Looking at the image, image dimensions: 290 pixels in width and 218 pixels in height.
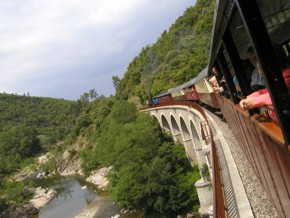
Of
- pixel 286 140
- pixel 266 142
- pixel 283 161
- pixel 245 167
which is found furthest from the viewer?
pixel 245 167

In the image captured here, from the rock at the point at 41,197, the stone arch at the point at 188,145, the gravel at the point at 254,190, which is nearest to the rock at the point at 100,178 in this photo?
the rock at the point at 41,197

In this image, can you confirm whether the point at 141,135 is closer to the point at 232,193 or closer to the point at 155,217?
the point at 155,217

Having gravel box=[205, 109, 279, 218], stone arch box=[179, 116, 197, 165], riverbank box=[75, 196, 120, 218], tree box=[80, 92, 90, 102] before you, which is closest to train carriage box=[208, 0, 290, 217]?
gravel box=[205, 109, 279, 218]

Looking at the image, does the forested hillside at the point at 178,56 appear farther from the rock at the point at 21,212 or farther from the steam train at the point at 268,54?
the steam train at the point at 268,54

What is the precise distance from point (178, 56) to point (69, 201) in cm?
3686

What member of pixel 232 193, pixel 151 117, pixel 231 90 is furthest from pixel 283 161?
pixel 151 117

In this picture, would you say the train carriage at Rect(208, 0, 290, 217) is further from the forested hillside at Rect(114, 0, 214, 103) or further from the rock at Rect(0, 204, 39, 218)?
the rock at Rect(0, 204, 39, 218)

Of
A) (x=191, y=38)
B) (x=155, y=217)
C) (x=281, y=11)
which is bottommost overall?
(x=155, y=217)

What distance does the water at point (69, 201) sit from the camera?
46.1 meters

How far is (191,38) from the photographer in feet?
255

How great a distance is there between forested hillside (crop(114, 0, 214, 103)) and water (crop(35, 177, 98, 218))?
2268cm

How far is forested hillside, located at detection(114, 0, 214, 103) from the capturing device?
193ft

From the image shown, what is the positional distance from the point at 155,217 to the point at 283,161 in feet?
97.0

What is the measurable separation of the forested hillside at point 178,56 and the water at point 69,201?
22.7 metres
